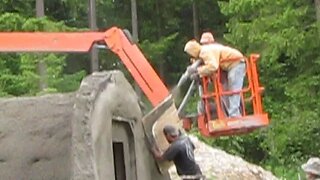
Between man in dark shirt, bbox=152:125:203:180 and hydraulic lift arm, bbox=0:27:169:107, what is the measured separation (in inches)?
33.6

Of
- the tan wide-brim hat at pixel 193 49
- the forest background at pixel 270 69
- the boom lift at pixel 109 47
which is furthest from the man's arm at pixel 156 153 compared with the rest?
the forest background at pixel 270 69

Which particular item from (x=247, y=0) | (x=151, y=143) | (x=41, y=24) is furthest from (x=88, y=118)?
(x=41, y=24)

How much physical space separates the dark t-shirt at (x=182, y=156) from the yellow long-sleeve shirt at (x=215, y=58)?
129 centimetres

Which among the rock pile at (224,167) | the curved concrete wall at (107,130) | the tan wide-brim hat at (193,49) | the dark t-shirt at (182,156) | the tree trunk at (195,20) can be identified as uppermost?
the tree trunk at (195,20)

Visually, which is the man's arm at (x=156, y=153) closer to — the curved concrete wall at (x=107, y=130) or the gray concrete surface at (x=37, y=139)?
the curved concrete wall at (x=107, y=130)

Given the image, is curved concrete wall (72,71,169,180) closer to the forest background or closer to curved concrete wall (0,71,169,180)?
curved concrete wall (0,71,169,180)

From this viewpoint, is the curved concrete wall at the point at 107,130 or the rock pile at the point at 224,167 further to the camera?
the rock pile at the point at 224,167

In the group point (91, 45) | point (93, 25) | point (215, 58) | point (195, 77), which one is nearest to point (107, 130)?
point (91, 45)

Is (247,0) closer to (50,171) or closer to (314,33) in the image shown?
(314,33)

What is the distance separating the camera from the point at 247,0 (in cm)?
2662

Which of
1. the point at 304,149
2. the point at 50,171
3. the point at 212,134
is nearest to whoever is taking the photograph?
the point at 50,171

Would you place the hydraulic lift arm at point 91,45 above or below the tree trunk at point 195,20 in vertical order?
below

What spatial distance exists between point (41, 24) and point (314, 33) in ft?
28.3

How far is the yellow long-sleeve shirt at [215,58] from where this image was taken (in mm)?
12617
